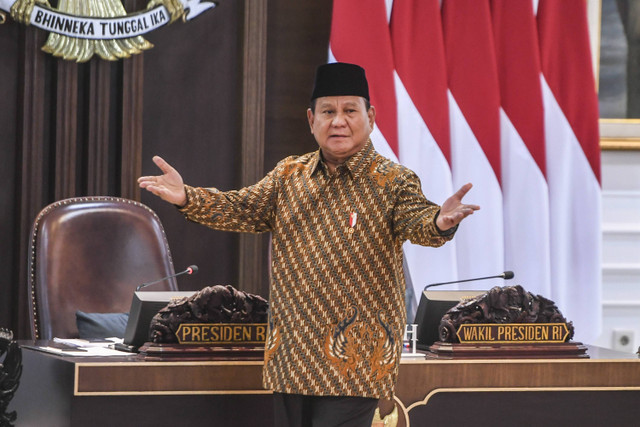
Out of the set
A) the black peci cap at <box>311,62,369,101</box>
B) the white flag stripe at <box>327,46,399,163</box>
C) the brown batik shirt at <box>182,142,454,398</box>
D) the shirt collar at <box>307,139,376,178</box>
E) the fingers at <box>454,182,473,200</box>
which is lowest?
the brown batik shirt at <box>182,142,454,398</box>

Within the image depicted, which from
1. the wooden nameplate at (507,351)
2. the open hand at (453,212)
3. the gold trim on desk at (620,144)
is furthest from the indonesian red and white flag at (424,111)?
the open hand at (453,212)

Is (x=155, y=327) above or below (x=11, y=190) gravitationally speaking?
below

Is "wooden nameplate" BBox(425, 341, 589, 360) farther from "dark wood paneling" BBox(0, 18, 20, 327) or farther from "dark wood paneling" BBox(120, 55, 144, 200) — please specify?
→ "dark wood paneling" BBox(0, 18, 20, 327)

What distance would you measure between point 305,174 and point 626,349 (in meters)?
2.76

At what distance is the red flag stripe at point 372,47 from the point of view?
417cm

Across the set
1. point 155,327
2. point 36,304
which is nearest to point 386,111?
point 36,304

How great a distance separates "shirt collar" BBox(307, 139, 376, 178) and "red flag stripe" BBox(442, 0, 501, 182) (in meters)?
2.07

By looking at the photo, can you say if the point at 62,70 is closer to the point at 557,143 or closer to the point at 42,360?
the point at 42,360

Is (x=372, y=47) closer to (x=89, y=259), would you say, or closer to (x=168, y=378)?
(x=89, y=259)

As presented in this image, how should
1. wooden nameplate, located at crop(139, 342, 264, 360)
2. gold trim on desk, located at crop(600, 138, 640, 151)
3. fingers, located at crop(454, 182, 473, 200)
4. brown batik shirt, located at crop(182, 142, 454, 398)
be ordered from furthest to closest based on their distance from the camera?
gold trim on desk, located at crop(600, 138, 640, 151)
wooden nameplate, located at crop(139, 342, 264, 360)
brown batik shirt, located at crop(182, 142, 454, 398)
fingers, located at crop(454, 182, 473, 200)

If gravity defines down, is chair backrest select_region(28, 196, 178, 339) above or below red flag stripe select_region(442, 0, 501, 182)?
below

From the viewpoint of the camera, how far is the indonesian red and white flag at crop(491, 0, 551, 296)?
434 cm

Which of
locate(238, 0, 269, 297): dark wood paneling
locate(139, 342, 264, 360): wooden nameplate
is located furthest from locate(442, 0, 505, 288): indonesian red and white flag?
locate(139, 342, 264, 360): wooden nameplate

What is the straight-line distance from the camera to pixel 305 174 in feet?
7.70
